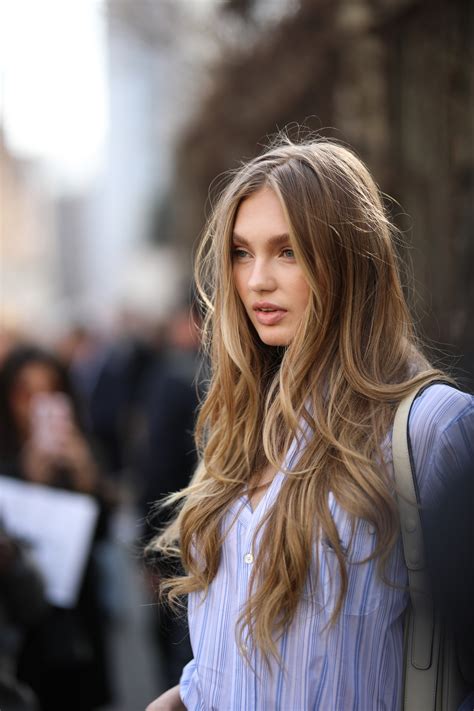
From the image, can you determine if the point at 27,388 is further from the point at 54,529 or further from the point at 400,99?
the point at 400,99

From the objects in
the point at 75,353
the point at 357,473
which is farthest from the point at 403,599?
the point at 75,353

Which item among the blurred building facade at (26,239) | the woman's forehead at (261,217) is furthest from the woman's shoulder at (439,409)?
the blurred building facade at (26,239)

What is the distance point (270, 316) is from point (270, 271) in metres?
0.10

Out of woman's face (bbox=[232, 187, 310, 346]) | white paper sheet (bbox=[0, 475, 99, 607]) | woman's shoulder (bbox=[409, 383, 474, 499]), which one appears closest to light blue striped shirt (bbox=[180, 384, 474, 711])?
woman's shoulder (bbox=[409, 383, 474, 499])

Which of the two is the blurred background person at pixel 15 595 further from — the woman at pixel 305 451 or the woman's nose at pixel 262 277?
the woman's nose at pixel 262 277

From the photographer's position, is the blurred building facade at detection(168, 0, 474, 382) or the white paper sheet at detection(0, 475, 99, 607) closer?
the white paper sheet at detection(0, 475, 99, 607)

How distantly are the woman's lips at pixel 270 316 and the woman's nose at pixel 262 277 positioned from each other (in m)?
0.05

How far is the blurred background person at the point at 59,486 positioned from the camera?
3.26 m

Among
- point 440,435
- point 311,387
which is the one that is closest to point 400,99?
point 311,387

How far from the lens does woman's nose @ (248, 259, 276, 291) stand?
1.86 metres

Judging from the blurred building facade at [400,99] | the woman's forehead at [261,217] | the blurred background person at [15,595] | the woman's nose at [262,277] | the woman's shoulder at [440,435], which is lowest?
the blurred background person at [15,595]

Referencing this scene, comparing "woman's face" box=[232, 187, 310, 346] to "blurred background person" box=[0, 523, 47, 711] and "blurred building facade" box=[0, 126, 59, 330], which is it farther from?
"blurred building facade" box=[0, 126, 59, 330]

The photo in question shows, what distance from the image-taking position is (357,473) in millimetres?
1685

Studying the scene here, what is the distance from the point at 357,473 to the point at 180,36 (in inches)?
276
